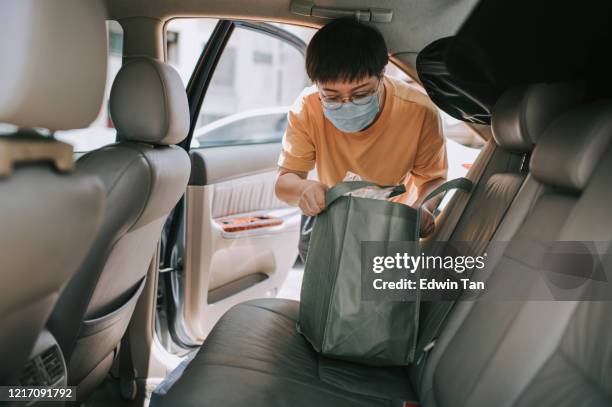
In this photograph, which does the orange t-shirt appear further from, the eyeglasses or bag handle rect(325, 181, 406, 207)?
bag handle rect(325, 181, 406, 207)

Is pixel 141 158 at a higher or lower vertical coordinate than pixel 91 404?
higher

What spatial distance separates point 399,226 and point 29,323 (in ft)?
2.34

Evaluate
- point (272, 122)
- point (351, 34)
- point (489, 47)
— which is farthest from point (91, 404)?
point (272, 122)

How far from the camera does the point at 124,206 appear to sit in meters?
1.24

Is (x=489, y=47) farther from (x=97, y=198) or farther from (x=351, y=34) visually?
(x=97, y=198)

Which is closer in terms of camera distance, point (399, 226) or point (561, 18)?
point (561, 18)

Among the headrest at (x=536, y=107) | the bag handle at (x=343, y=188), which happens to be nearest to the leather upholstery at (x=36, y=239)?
the bag handle at (x=343, y=188)

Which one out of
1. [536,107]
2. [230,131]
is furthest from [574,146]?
[230,131]

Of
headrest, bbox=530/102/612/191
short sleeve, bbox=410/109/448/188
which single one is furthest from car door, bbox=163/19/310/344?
headrest, bbox=530/102/612/191

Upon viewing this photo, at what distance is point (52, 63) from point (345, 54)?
78 centimetres

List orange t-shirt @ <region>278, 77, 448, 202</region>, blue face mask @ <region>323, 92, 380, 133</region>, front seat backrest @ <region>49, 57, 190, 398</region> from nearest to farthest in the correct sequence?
front seat backrest @ <region>49, 57, 190, 398</region>, blue face mask @ <region>323, 92, 380, 133</region>, orange t-shirt @ <region>278, 77, 448, 202</region>

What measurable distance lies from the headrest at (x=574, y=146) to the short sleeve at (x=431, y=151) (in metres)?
0.51

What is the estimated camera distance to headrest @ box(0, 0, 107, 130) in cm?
71

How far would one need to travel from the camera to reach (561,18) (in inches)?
41.0
